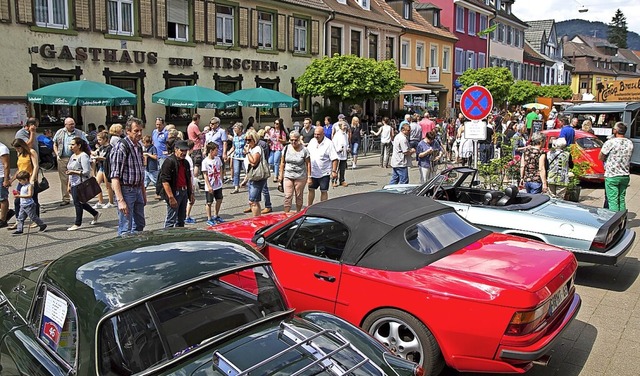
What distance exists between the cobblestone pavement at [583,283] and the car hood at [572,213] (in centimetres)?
84

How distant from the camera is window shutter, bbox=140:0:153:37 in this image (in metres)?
19.4

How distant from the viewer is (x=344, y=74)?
23.8 metres

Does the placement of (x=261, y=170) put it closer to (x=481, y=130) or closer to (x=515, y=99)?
(x=481, y=130)

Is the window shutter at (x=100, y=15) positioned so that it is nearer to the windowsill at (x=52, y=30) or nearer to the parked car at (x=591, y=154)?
the windowsill at (x=52, y=30)

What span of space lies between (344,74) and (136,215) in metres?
17.0

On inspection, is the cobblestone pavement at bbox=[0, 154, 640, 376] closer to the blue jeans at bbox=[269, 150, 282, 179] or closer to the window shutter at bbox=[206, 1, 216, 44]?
the blue jeans at bbox=[269, 150, 282, 179]

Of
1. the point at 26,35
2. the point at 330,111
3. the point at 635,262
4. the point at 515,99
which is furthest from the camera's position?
the point at 515,99

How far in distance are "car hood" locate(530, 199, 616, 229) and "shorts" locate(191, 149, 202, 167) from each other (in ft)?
32.4

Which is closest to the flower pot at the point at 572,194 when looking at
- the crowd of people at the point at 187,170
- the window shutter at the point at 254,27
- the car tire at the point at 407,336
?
the crowd of people at the point at 187,170

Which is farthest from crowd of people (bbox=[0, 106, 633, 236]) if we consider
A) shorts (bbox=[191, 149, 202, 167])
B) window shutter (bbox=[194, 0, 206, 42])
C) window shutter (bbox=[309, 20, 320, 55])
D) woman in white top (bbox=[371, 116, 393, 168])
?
window shutter (bbox=[309, 20, 320, 55])

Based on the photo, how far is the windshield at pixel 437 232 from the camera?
4.91 m

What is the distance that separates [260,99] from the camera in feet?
64.5

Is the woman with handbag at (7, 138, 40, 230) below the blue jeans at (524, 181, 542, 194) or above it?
above

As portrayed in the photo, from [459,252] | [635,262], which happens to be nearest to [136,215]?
[459,252]
